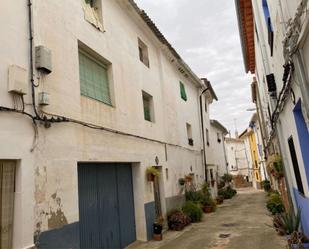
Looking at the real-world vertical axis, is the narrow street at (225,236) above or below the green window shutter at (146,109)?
below

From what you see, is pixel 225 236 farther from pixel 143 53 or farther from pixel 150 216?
pixel 143 53

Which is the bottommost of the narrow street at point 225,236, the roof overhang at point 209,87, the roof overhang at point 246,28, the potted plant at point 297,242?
the narrow street at point 225,236

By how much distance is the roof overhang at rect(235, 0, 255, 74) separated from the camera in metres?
10.5

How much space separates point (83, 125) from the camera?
22.3 feet

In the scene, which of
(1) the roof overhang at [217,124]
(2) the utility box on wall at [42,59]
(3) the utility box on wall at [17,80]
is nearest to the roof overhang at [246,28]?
(2) the utility box on wall at [42,59]

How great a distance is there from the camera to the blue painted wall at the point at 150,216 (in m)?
9.64

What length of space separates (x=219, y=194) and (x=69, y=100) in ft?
60.7

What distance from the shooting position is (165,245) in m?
9.02

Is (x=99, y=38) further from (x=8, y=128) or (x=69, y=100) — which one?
(x=8, y=128)

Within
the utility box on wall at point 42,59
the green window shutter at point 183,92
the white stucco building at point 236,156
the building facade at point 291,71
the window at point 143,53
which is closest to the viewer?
the building facade at point 291,71

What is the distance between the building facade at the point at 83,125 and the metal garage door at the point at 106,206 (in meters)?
0.03

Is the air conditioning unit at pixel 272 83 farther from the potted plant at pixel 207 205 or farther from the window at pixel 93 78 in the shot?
the potted plant at pixel 207 205

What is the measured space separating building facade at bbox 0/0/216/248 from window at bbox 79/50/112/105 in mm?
32

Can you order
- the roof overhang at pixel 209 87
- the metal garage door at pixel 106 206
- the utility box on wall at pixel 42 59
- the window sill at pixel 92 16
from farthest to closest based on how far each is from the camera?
the roof overhang at pixel 209 87
the window sill at pixel 92 16
the metal garage door at pixel 106 206
the utility box on wall at pixel 42 59
